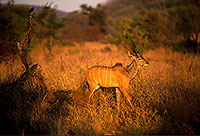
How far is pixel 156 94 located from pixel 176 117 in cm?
92

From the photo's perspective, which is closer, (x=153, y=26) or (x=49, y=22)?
(x=49, y=22)

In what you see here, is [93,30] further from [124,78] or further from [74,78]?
[124,78]

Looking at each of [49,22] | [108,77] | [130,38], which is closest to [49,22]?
[49,22]

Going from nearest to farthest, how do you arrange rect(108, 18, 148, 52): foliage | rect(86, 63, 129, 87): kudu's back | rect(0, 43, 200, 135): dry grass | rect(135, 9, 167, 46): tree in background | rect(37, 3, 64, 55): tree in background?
1. rect(0, 43, 200, 135): dry grass
2. rect(86, 63, 129, 87): kudu's back
3. rect(108, 18, 148, 52): foliage
4. rect(37, 3, 64, 55): tree in background
5. rect(135, 9, 167, 46): tree in background

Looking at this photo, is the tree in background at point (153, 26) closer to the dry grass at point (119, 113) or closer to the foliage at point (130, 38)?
the foliage at point (130, 38)

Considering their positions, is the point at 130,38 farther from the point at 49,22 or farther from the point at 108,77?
the point at 108,77

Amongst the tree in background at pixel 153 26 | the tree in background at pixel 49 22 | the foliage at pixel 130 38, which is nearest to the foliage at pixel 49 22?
the tree in background at pixel 49 22

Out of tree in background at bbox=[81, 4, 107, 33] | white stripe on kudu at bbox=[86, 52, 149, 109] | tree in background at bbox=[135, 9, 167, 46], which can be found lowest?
white stripe on kudu at bbox=[86, 52, 149, 109]

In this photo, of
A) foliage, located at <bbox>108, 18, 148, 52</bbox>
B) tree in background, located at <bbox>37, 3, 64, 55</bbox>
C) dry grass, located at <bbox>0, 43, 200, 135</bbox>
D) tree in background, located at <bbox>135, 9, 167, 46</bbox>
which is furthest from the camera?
tree in background, located at <bbox>135, 9, 167, 46</bbox>

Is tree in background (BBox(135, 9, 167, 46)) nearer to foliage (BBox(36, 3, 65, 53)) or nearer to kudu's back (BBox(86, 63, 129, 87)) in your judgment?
foliage (BBox(36, 3, 65, 53))

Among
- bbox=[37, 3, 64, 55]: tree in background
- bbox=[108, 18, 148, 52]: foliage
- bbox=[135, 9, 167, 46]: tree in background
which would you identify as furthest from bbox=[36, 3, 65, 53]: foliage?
bbox=[135, 9, 167, 46]: tree in background

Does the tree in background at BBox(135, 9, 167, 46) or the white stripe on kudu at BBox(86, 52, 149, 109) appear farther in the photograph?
the tree in background at BBox(135, 9, 167, 46)

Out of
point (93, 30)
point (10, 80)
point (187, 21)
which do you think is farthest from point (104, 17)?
point (10, 80)

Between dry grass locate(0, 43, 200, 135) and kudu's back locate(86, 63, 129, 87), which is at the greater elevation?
kudu's back locate(86, 63, 129, 87)
